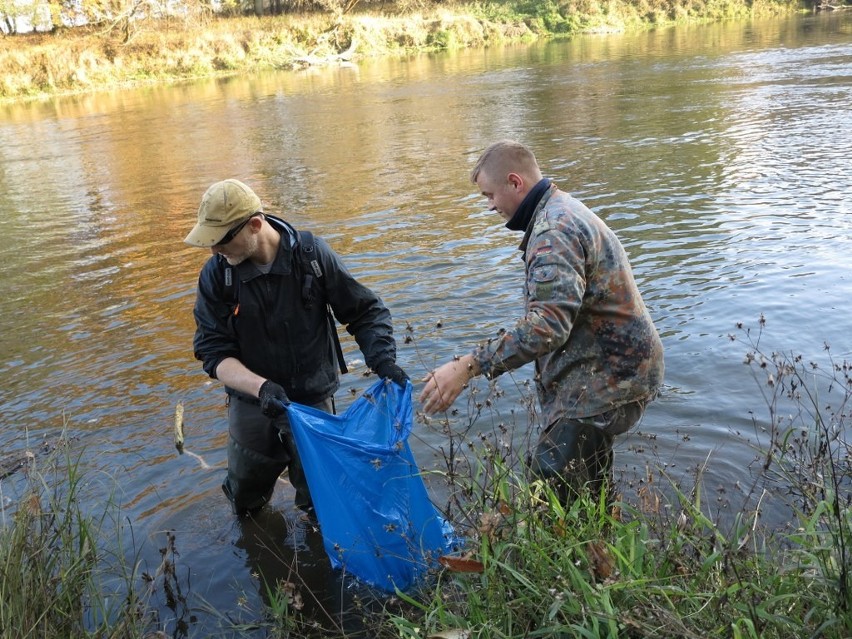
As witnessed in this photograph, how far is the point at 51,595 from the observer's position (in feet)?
11.2

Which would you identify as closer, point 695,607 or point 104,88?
point 695,607

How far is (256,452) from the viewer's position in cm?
447

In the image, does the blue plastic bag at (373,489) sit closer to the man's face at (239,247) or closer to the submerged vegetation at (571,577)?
the submerged vegetation at (571,577)

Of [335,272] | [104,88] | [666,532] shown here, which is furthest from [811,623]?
[104,88]

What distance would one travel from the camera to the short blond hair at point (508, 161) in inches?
139

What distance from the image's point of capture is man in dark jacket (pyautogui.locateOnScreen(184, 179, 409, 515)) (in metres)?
3.94

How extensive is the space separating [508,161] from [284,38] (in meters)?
45.5

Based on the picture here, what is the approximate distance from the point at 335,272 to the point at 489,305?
14.5ft

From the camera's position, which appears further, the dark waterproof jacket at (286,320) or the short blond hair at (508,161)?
the dark waterproof jacket at (286,320)

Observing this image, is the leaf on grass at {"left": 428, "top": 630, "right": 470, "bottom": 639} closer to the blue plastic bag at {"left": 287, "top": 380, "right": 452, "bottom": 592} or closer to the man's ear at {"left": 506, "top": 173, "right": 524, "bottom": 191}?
the blue plastic bag at {"left": 287, "top": 380, "right": 452, "bottom": 592}

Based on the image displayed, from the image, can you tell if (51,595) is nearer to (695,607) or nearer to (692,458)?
(695,607)

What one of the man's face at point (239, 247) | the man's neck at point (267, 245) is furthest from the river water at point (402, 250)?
the man's face at point (239, 247)

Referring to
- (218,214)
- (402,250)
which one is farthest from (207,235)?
(402,250)

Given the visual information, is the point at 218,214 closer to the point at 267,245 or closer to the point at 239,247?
the point at 239,247
